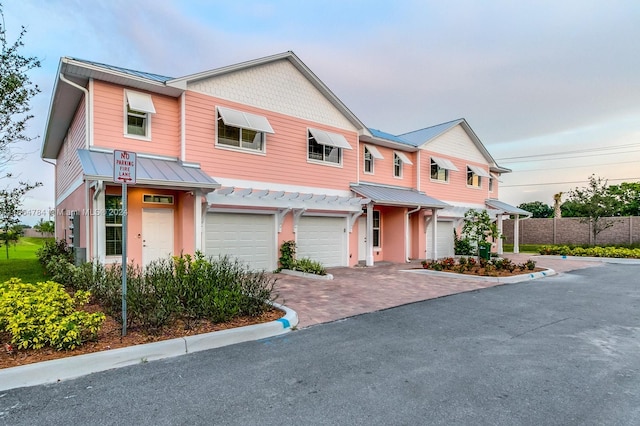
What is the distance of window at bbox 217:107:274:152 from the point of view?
11.4 meters

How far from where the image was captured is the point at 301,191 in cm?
1348

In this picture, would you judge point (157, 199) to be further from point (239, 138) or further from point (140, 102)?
point (239, 138)

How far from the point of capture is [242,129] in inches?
482

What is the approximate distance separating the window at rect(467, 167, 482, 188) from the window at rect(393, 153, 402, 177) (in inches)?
223

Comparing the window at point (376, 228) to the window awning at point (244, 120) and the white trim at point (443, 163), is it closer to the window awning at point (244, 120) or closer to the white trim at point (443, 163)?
the white trim at point (443, 163)

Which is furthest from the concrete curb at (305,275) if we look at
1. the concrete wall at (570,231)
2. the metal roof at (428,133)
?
the concrete wall at (570,231)

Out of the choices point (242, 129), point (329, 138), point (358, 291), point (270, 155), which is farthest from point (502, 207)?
point (242, 129)

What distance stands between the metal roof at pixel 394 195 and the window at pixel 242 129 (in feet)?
15.4

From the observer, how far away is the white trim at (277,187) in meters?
11.7

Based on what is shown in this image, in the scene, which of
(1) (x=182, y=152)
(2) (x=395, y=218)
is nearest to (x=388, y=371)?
(1) (x=182, y=152)

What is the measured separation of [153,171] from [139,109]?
183 centimetres

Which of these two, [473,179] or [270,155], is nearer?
[270,155]

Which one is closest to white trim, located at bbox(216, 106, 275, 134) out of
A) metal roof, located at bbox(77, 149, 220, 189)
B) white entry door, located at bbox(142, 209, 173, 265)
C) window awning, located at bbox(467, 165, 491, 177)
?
metal roof, located at bbox(77, 149, 220, 189)

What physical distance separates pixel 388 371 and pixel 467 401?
0.98 m
